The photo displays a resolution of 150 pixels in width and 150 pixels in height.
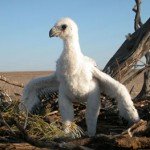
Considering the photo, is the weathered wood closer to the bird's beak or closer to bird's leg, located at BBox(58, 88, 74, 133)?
bird's leg, located at BBox(58, 88, 74, 133)

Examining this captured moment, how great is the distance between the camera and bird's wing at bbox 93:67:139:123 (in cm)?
625

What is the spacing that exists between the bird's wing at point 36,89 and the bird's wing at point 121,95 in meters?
0.68

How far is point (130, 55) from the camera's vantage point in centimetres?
782

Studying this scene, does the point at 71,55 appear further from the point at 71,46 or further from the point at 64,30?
the point at 64,30

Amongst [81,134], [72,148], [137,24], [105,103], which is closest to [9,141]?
[72,148]

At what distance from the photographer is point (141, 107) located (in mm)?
7055

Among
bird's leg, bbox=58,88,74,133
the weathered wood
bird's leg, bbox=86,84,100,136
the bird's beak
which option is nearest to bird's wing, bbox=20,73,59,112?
bird's leg, bbox=58,88,74,133

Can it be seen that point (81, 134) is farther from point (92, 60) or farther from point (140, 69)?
point (140, 69)

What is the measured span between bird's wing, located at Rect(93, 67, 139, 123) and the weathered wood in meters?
1.29

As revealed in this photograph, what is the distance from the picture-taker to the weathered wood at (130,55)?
7.74 metres

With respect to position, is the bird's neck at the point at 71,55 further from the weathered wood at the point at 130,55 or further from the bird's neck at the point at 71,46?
the weathered wood at the point at 130,55

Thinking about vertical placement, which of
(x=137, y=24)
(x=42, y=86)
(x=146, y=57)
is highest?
(x=137, y=24)

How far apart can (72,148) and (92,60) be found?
201 cm

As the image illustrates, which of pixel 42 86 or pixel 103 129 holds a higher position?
pixel 42 86
